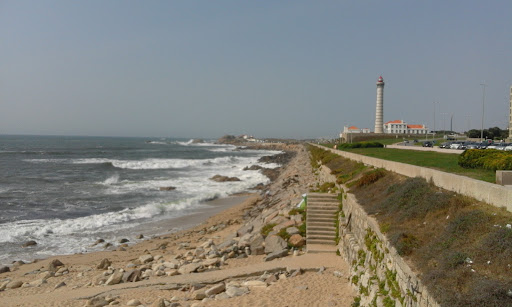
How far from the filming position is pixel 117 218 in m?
20.2

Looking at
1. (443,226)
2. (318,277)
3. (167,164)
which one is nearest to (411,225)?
(443,226)

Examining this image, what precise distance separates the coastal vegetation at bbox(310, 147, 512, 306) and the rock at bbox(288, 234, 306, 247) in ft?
10.1

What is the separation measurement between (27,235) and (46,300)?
8.74 metres

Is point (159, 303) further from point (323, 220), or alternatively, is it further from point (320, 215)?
point (320, 215)

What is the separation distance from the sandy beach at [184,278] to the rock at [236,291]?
0.02 m

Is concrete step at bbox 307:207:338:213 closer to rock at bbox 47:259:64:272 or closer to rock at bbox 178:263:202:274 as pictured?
rock at bbox 178:263:202:274

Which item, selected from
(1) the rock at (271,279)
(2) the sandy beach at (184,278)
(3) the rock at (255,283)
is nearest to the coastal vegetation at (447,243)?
(2) the sandy beach at (184,278)

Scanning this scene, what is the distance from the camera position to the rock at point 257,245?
12.7m

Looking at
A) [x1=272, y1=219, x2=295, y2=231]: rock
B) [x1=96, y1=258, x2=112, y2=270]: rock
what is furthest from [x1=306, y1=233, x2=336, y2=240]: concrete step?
[x1=96, y1=258, x2=112, y2=270]: rock

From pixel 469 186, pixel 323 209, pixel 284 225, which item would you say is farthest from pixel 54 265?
pixel 469 186

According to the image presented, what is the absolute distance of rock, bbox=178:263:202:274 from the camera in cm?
1109

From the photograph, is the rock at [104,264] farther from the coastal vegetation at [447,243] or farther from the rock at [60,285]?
the coastal vegetation at [447,243]

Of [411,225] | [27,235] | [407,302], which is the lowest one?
[27,235]

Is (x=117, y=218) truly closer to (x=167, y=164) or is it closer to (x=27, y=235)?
(x=27, y=235)
